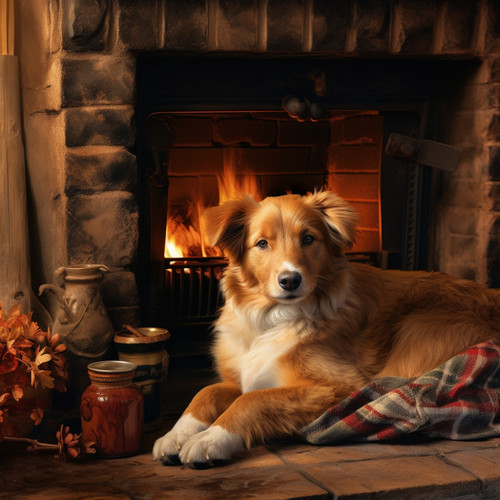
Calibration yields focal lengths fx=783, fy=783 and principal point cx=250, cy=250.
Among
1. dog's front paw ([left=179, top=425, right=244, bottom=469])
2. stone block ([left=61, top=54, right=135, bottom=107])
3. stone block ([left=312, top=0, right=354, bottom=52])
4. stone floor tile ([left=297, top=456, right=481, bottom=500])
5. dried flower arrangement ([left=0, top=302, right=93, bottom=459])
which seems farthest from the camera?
stone block ([left=312, top=0, right=354, bottom=52])

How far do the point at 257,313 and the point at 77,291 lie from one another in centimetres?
70

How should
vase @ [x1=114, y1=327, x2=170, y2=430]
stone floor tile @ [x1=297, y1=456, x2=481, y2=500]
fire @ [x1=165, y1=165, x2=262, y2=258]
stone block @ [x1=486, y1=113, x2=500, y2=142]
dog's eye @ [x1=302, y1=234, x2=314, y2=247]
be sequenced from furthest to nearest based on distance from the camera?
fire @ [x1=165, y1=165, x2=262, y2=258], stone block @ [x1=486, y1=113, x2=500, y2=142], vase @ [x1=114, y1=327, x2=170, y2=430], dog's eye @ [x1=302, y1=234, x2=314, y2=247], stone floor tile @ [x1=297, y1=456, x2=481, y2=500]

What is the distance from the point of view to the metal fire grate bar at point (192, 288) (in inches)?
140

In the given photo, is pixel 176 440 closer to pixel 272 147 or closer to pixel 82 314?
pixel 82 314

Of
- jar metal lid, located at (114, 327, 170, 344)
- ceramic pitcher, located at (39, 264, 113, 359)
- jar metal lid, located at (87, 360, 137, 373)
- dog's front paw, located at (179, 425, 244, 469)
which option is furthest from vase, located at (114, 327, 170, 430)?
dog's front paw, located at (179, 425, 244, 469)

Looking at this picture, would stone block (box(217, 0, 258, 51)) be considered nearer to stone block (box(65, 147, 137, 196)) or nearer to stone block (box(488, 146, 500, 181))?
stone block (box(65, 147, 137, 196))

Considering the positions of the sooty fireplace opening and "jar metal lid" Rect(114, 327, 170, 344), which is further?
the sooty fireplace opening

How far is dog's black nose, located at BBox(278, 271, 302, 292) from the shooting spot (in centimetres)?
258

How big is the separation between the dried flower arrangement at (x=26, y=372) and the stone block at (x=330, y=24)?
62.8 inches

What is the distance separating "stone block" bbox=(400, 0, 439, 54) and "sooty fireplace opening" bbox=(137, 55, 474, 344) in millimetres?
189

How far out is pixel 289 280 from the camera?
8.48 ft

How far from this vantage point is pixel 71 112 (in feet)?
9.86

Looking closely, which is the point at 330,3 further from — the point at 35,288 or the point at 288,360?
the point at 35,288

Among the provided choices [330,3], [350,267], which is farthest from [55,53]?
[350,267]
